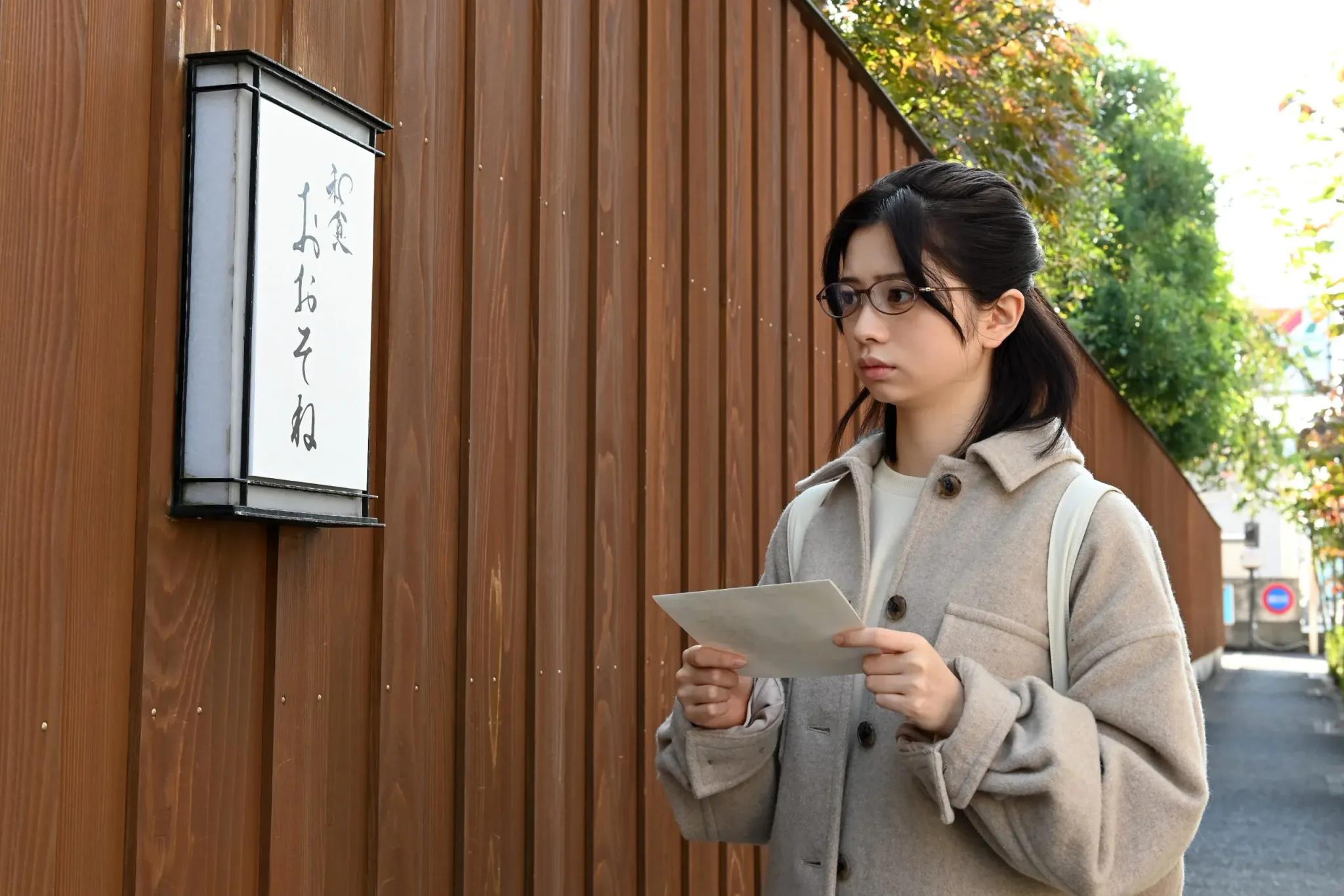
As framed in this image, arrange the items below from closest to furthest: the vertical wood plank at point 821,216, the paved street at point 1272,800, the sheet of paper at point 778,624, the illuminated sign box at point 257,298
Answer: the sheet of paper at point 778,624
the illuminated sign box at point 257,298
the vertical wood plank at point 821,216
the paved street at point 1272,800

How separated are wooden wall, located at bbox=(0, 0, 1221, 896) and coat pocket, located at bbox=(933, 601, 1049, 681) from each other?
95cm

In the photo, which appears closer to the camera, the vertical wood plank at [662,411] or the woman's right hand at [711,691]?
the woman's right hand at [711,691]

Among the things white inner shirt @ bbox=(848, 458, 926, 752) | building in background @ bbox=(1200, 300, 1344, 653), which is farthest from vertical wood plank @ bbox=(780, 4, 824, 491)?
building in background @ bbox=(1200, 300, 1344, 653)

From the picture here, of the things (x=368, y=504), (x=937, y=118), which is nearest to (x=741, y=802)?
(x=368, y=504)

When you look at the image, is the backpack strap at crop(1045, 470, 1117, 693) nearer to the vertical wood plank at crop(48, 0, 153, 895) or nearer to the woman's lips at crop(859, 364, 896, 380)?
the woman's lips at crop(859, 364, 896, 380)

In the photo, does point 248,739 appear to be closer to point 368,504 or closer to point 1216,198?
point 368,504

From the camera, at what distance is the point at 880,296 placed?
7.38 ft

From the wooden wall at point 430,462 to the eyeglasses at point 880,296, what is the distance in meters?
0.78

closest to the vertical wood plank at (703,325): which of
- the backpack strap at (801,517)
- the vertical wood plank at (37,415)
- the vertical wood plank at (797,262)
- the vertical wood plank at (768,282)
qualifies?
the vertical wood plank at (768,282)

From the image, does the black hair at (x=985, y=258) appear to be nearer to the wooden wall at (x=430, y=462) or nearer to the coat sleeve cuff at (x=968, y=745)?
the coat sleeve cuff at (x=968, y=745)

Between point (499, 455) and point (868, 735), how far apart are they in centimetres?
107

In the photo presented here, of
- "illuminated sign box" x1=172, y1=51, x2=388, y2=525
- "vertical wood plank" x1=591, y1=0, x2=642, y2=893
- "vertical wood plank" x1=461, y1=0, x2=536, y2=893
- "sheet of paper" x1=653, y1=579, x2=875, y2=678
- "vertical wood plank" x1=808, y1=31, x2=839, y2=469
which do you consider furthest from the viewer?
"vertical wood plank" x1=808, y1=31, x2=839, y2=469

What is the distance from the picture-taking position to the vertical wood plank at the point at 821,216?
5121 millimetres

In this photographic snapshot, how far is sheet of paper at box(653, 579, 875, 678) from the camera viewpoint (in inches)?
75.2
